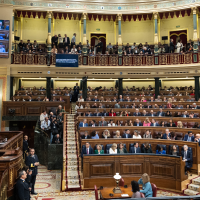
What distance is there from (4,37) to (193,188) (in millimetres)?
12631

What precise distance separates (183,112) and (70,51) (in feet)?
27.4

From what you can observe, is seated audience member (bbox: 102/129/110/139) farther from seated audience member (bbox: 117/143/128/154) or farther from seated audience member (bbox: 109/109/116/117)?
seated audience member (bbox: 109/109/116/117)

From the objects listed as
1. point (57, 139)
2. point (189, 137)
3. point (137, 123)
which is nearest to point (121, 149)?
point (189, 137)

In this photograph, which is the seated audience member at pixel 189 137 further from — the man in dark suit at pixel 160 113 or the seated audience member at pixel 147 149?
the man in dark suit at pixel 160 113

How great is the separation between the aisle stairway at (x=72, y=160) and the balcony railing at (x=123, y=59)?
18.4ft

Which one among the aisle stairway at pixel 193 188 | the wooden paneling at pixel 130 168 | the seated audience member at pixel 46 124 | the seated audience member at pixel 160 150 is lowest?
the aisle stairway at pixel 193 188

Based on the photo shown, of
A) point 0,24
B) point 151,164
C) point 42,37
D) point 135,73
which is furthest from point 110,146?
point 42,37

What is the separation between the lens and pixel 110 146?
7.83 metres

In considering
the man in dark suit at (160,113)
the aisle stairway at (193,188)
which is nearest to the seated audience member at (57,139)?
the man in dark suit at (160,113)

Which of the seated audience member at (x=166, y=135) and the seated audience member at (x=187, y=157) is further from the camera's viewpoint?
the seated audience member at (x=166, y=135)

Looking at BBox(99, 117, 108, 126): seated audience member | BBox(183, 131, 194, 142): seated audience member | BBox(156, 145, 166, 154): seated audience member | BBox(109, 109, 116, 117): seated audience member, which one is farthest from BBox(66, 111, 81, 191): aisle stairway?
BBox(183, 131, 194, 142): seated audience member

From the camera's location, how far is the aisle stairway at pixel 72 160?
23.8ft

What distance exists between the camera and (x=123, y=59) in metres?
15.9

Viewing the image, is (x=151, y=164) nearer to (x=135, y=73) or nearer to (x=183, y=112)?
(x=183, y=112)
